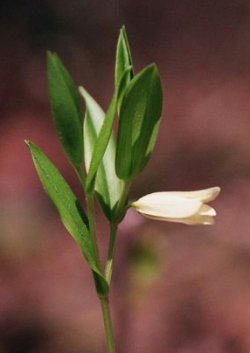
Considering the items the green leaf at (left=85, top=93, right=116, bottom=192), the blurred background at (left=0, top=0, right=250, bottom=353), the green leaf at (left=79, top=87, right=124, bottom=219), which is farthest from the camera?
the blurred background at (left=0, top=0, right=250, bottom=353)

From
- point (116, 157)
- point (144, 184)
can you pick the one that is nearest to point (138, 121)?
point (116, 157)

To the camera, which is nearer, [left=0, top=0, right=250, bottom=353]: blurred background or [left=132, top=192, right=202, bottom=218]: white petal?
[left=132, top=192, right=202, bottom=218]: white petal

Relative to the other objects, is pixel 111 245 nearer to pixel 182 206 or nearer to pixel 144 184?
pixel 182 206

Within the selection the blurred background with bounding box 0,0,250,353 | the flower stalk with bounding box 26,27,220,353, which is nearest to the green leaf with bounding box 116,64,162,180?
the flower stalk with bounding box 26,27,220,353

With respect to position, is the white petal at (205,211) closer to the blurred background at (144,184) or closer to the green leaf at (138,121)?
the green leaf at (138,121)

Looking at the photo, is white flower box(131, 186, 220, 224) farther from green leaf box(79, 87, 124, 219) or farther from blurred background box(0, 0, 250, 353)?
blurred background box(0, 0, 250, 353)

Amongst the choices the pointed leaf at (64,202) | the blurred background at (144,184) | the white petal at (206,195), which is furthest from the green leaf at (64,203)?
the blurred background at (144,184)
